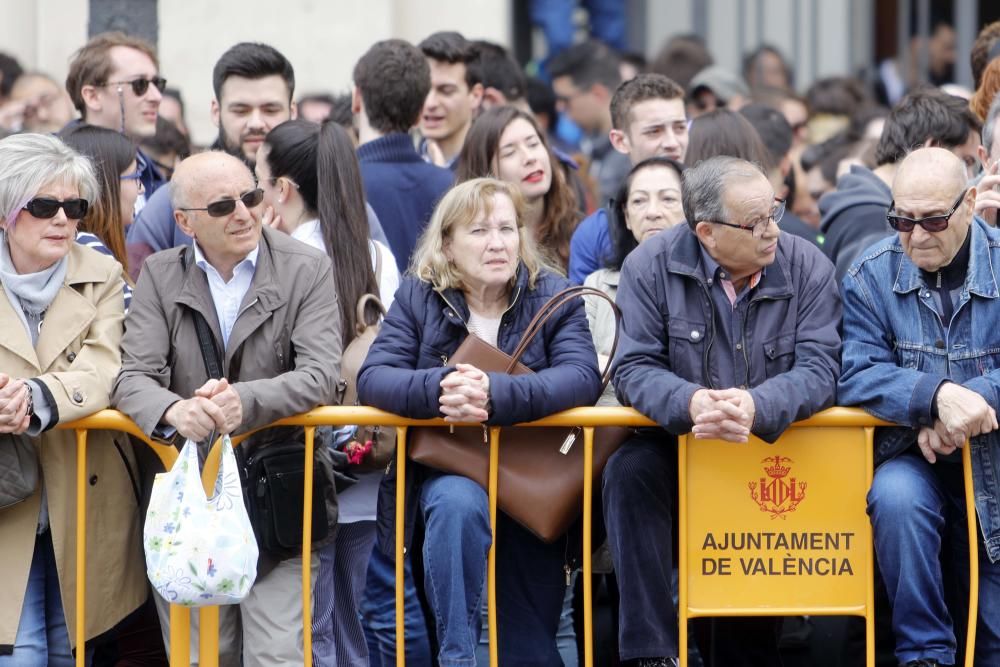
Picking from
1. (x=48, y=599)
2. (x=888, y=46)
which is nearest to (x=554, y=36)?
(x=888, y=46)

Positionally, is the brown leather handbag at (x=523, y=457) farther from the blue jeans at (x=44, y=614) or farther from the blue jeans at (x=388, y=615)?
the blue jeans at (x=44, y=614)

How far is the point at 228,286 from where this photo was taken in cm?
551

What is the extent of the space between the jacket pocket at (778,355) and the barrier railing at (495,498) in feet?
0.68

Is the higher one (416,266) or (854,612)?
(416,266)

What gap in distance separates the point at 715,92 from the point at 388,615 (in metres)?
5.47

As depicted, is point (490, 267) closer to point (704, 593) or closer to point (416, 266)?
point (416, 266)

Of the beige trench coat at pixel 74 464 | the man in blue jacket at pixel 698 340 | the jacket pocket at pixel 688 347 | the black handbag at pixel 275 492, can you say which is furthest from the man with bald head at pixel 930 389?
the beige trench coat at pixel 74 464

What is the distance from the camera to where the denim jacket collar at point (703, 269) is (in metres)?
5.34

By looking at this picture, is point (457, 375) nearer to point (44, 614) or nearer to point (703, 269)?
Answer: point (703, 269)

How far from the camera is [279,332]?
5430 mm

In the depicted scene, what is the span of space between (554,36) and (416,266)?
8183 mm

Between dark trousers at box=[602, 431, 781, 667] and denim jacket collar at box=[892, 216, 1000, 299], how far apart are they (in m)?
1.00

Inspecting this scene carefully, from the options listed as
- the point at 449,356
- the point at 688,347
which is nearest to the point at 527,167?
the point at 449,356

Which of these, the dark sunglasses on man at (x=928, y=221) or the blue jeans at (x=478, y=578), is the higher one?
the dark sunglasses on man at (x=928, y=221)
